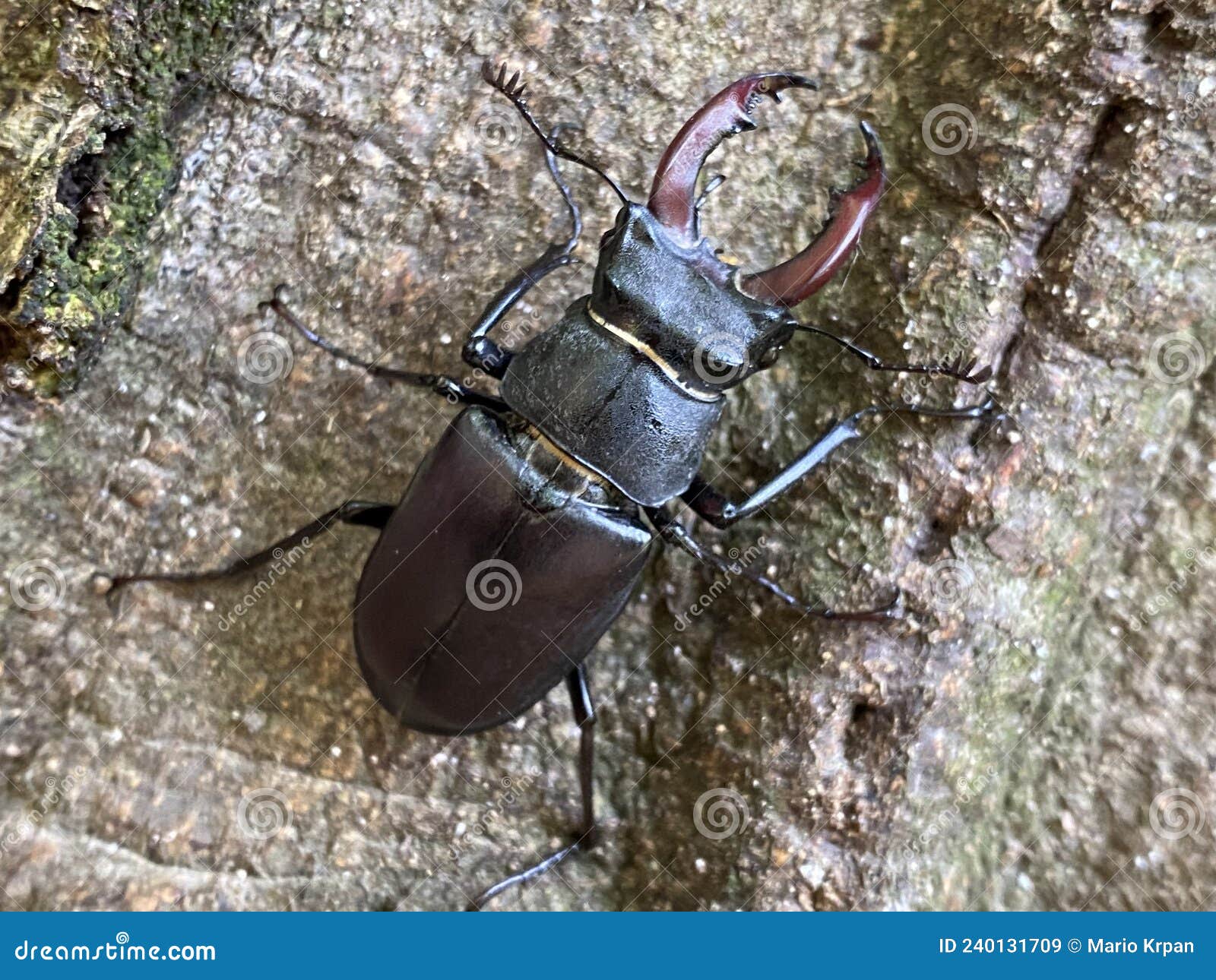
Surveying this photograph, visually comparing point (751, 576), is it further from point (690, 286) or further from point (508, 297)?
point (508, 297)

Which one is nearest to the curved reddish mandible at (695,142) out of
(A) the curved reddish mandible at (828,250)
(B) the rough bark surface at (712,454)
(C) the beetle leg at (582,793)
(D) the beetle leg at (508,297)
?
(A) the curved reddish mandible at (828,250)

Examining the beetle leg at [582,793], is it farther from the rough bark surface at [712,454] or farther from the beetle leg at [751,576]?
the beetle leg at [751,576]

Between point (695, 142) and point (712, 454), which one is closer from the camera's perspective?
point (695, 142)

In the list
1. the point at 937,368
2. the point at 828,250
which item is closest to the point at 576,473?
the point at 828,250

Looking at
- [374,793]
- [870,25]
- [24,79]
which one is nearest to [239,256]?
[24,79]

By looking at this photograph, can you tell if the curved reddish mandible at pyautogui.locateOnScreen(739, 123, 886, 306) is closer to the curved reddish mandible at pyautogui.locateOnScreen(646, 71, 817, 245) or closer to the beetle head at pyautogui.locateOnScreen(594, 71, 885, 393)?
the beetle head at pyautogui.locateOnScreen(594, 71, 885, 393)

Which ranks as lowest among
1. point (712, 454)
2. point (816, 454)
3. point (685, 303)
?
point (712, 454)

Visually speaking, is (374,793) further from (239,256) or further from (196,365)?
(239,256)
